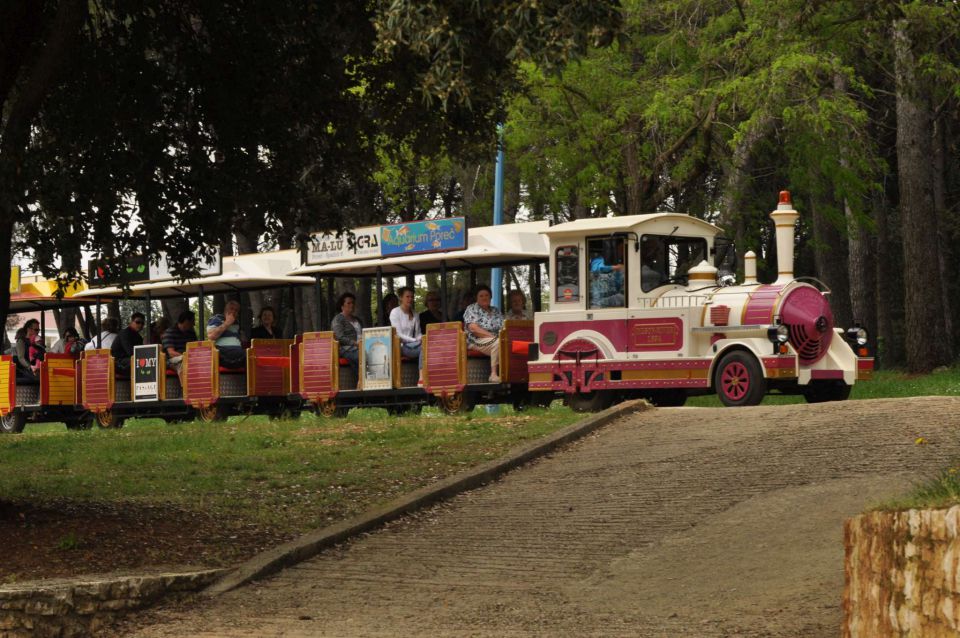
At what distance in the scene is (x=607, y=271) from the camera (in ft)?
66.4

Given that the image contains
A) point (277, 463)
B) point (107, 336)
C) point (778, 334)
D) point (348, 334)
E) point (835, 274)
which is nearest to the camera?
point (277, 463)

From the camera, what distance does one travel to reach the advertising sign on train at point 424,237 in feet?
75.5

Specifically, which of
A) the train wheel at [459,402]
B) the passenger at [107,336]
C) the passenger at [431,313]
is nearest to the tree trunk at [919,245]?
the passenger at [431,313]

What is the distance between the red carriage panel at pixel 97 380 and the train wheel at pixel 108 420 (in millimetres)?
130

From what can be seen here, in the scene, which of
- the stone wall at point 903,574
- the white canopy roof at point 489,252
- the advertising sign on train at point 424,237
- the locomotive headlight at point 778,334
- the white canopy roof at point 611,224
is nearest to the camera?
the stone wall at point 903,574

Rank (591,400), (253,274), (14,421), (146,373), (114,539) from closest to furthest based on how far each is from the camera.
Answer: (114,539) < (591,400) < (253,274) < (146,373) < (14,421)

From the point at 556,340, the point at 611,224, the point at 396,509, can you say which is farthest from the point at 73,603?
the point at 611,224

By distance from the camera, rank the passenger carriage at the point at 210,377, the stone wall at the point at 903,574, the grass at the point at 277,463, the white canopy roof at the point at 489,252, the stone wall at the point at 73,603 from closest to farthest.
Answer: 1. the stone wall at the point at 903,574
2. the stone wall at the point at 73,603
3. the grass at the point at 277,463
4. the white canopy roof at the point at 489,252
5. the passenger carriage at the point at 210,377

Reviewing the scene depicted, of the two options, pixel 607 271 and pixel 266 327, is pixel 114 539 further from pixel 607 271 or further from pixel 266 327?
pixel 266 327

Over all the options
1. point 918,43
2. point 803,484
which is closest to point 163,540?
point 803,484

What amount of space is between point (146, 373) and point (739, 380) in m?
11.6

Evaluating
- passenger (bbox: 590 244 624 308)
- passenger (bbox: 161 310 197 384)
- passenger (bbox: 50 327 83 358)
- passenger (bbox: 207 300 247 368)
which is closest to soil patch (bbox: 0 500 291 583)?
passenger (bbox: 590 244 624 308)

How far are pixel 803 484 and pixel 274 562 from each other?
4.14 meters

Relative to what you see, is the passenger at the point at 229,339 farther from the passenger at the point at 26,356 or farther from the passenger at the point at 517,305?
the passenger at the point at 517,305
